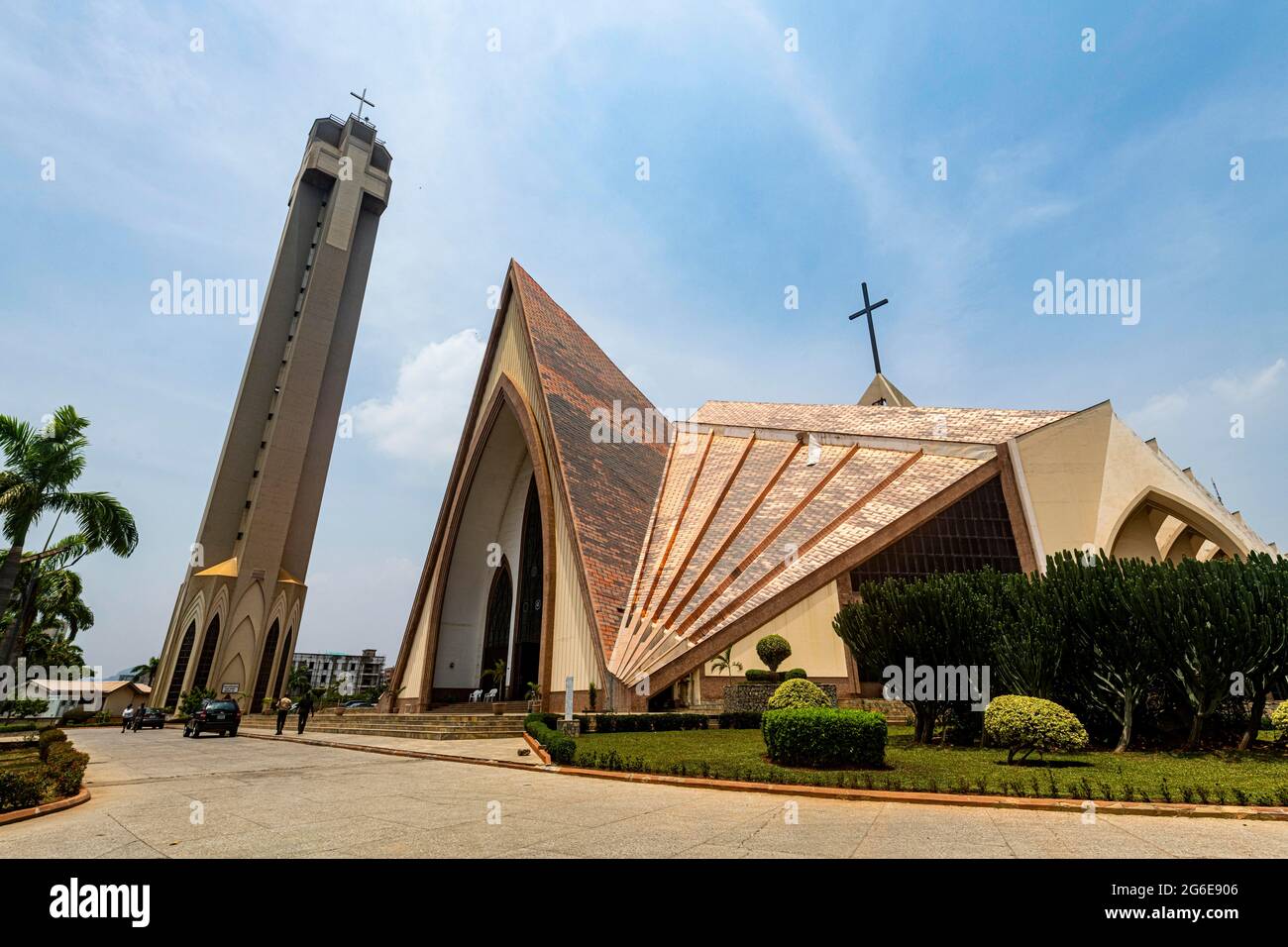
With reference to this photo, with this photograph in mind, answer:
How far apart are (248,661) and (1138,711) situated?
50219 mm

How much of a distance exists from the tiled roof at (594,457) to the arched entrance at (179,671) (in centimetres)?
3420

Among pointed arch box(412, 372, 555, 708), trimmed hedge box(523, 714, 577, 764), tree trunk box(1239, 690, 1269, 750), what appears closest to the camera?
trimmed hedge box(523, 714, 577, 764)

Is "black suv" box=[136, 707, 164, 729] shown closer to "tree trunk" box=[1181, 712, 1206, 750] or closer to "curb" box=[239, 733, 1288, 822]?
"curb" box=[239, 733, 1288, 822]

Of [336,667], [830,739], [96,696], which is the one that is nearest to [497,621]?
[830,739]

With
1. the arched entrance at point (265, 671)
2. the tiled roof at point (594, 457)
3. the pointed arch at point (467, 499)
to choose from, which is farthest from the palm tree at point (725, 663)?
the arched entrance at point (265, 671)

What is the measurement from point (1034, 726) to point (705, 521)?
47.7 ft

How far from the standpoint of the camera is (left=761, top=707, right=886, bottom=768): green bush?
10398 millimetres

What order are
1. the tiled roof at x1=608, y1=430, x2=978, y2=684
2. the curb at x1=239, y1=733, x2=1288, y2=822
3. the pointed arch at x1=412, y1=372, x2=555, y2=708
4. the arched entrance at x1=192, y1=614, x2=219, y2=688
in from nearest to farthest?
the curb at x1=239, y1=733, x2=1288, y2=822 → the tiled roof at x1=608, y1=430, x2=978, y2=684 → the pointed arch at x1=412, y1=372, x2=555, y2=708 → the arched entrance at x1=192, y1=614, x2=219, y2=688

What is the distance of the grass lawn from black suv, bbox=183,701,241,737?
63.5 ft

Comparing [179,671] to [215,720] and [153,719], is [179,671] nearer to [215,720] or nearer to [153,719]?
[153,719]

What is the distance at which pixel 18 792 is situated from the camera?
7.91 m

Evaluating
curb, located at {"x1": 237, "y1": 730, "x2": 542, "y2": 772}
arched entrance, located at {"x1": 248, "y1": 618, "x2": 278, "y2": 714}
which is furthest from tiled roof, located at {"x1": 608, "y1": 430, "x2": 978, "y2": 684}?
arched entrance, located at {"x1": 248, "y1": 618, "x2": 278, "y2": 714}
